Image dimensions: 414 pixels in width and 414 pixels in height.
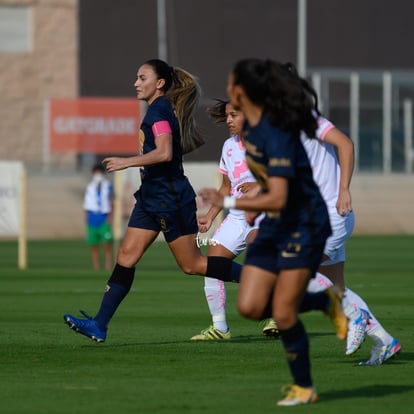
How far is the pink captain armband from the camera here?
432 inches

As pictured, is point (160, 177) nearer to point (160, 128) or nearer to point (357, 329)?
point (160, 128)

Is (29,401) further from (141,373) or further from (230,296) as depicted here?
(230,296)

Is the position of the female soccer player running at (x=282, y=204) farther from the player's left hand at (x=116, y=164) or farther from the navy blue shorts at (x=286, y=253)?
the player's left hand at (x=116, y=164)

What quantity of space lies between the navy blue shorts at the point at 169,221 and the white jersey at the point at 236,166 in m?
1.04

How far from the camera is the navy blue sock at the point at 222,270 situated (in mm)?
11281

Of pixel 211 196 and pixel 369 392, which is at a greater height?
pixel 211 196

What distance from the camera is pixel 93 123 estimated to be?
1641 inches

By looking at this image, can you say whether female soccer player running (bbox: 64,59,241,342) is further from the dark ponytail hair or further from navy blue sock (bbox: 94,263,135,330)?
the dark ponytail hair

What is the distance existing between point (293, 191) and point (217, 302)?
14.0 ft

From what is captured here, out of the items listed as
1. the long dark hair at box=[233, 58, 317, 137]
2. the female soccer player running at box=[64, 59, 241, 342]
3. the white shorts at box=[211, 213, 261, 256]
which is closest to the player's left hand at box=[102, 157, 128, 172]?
the female soccer player running at box=[64, 59, 241, 342]

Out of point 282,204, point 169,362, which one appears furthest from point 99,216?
point 282,204

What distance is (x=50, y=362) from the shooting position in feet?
33.4

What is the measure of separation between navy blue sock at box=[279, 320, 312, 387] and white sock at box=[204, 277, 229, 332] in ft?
13.4

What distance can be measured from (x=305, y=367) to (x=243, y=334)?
465cm
